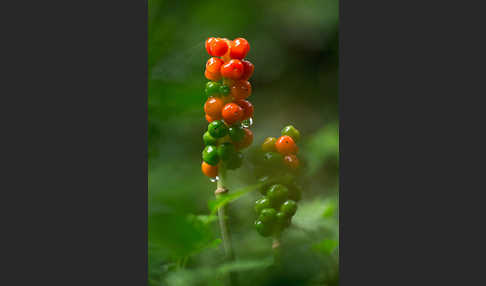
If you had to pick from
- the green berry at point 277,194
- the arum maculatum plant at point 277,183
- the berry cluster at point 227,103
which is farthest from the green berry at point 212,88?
the green berry at point 277,194

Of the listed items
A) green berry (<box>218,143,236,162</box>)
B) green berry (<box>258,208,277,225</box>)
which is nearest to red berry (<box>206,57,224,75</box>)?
green berry (<box>218,143,236,162</box>)

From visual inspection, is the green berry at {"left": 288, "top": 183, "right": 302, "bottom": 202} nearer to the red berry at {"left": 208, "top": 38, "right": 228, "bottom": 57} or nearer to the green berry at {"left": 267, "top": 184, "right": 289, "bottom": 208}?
the green berry at {"left": 267, "top": 184, "right": 289, "bottom": 208}

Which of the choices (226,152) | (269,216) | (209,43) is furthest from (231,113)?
(269,216)

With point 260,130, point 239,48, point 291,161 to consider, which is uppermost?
point 239,48

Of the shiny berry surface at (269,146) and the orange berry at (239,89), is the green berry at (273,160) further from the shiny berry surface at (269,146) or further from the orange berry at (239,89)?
the orange berry at (239,89)

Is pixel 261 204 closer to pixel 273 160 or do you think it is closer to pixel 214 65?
pixel 273 160
